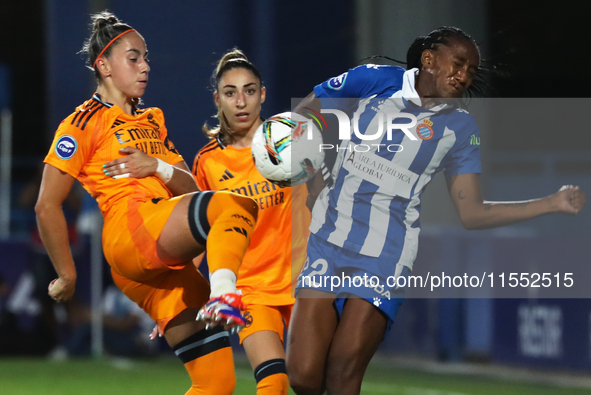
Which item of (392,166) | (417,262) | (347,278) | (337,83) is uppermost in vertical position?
(337,83)

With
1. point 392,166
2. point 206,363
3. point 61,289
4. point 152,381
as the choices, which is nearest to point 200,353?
point 206,363

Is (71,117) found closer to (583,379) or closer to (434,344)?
(583,379)

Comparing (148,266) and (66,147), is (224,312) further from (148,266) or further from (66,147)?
(66,147)

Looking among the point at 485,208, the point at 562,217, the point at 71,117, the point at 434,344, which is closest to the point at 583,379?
the point at 434,344

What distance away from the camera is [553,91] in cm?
1852

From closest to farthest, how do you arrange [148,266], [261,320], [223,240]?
[223,240] → [148,266] → [261,320]

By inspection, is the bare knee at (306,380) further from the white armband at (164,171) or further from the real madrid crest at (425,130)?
the real madrid crest at (425,130)

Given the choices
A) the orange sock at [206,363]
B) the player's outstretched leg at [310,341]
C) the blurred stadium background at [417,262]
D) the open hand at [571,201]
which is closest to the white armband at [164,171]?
the orange sock at [206,363]

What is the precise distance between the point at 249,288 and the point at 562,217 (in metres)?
7.58

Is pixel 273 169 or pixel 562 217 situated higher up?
pixel 273 169

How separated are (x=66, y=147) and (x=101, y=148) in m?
0.17

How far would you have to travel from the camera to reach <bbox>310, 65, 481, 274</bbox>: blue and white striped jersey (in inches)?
163

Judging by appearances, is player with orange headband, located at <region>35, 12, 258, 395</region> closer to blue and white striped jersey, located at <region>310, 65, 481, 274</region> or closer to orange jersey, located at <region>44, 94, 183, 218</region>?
orange jersey, located at <region>44, 94, 183, 218</region>

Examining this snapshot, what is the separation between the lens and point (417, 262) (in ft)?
32.1
